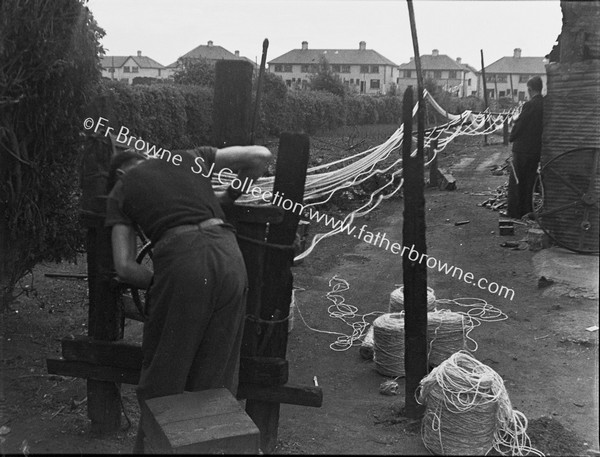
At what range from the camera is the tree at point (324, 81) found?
35.1m

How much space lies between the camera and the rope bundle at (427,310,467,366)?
18.4ft

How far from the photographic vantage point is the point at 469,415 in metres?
4.27

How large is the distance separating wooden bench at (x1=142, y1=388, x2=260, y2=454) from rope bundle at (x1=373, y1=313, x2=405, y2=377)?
2337mm

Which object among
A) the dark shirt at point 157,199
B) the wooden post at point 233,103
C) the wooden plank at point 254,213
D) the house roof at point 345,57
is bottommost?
the wooden plank at point 254,213

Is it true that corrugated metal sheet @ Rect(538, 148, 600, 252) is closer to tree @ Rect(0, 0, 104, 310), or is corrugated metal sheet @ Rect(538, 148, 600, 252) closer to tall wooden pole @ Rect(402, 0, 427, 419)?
tall wooden pole @ Rect(402, 0, 427, 419)

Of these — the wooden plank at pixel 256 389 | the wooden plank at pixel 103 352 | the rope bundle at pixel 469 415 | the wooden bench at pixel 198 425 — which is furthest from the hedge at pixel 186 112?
the rope bundle at pixel 469 415

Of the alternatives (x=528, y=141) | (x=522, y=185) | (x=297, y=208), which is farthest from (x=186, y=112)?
(x=297, y=208)

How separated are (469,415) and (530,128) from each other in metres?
7.41

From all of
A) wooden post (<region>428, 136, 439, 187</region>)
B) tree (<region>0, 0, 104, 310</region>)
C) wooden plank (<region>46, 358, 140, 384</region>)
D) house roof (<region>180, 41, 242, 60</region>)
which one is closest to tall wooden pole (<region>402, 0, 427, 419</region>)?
wooden plank (<region>46, 358, 140, 384</region>)

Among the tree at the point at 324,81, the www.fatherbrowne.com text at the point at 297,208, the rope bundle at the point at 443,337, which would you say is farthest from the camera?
the tree at the point at 324,81

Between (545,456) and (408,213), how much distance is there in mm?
1721

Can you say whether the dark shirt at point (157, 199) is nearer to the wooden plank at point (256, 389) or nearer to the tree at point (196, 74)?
the wooden plank at point (256, 389)

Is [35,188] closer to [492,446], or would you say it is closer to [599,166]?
[492,446]

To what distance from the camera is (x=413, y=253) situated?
4.70 metres
